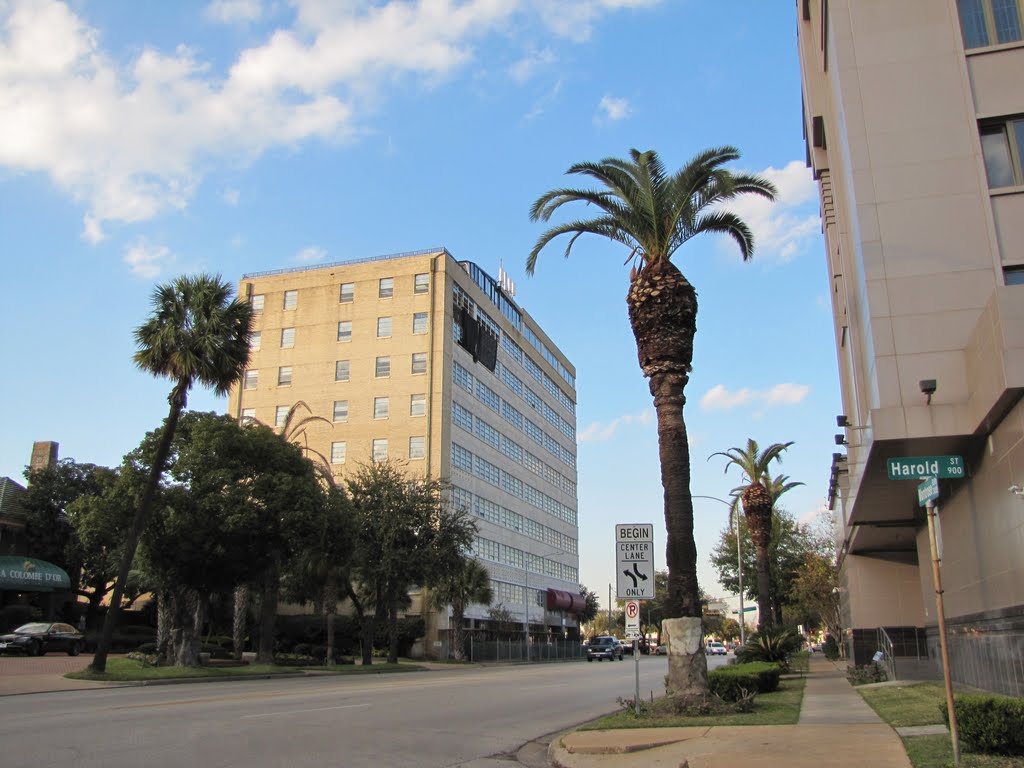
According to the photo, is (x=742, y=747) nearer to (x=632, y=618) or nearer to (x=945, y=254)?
(x=632, y=618)

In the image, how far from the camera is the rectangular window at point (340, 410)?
64.6 metres

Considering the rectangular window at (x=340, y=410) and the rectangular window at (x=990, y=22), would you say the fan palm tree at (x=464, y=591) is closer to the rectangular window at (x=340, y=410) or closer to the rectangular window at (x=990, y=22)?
the rectangular window at (x=340, y=410)

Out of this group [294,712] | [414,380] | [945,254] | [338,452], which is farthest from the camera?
[338,452]

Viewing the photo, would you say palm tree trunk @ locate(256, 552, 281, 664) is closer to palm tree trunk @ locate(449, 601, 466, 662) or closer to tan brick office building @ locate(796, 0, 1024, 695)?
palm tree trunk @ locate(449, 601, 466, 662)

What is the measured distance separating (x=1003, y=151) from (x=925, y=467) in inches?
406

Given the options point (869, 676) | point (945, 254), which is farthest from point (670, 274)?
point (869, 676)

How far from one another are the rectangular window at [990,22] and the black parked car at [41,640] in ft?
125

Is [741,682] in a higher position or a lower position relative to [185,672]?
higher

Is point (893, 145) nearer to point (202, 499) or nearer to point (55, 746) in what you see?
point (55, 746)

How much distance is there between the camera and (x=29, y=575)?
146 ft

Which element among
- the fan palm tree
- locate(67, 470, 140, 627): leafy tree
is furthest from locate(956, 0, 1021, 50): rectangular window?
the fan palm tree

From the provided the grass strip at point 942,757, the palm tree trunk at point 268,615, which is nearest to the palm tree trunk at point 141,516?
the palm tree trunk at point 268,615

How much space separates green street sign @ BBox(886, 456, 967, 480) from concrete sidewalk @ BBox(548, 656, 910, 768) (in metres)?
3.09

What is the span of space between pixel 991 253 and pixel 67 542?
51064 millimetres
